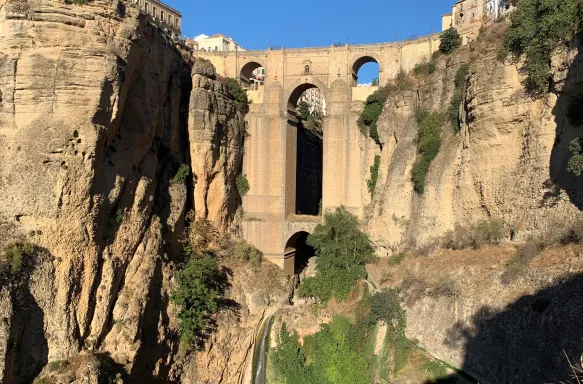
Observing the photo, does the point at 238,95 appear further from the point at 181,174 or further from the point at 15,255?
the point at 15,255

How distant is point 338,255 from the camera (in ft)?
76.5

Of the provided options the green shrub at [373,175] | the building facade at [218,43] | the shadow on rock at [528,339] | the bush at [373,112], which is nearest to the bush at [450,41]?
the bush at [373,112]

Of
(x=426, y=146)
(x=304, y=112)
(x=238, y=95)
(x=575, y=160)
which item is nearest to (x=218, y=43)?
(x=304, y=112)

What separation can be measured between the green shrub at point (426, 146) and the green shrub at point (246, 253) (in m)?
8.03

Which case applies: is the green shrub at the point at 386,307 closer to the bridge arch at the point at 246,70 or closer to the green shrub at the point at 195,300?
the green shrub at the point at 195,300

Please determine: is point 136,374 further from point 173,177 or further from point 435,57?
point 435,57

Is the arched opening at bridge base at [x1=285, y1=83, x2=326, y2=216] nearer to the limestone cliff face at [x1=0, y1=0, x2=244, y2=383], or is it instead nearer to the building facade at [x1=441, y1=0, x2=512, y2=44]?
the building facade at [x1=441, y1=0, x2=512, y2=44]

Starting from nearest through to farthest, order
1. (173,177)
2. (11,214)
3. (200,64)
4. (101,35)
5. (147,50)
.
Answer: (11,214)
(101,35)
(147,50)
(173,177)
(200,64)

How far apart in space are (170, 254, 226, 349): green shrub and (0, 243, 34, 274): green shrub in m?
6.22

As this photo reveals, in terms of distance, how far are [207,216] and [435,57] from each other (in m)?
12.8

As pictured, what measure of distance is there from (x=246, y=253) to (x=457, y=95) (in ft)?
37.7

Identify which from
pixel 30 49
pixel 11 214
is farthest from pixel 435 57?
pixel 11 214

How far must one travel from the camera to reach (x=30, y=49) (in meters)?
15.9

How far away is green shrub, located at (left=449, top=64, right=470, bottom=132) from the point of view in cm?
2131
